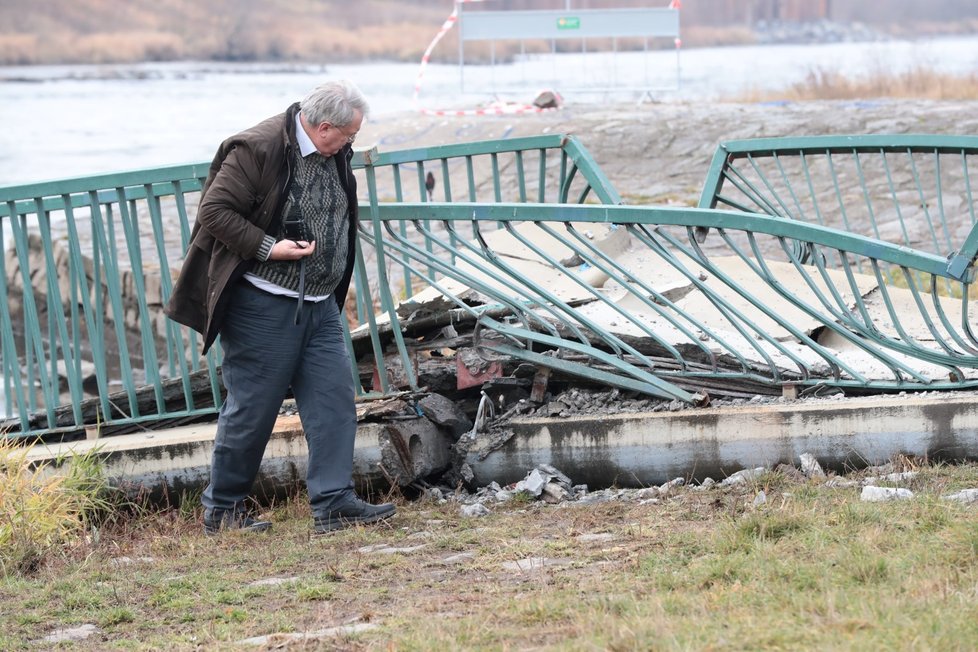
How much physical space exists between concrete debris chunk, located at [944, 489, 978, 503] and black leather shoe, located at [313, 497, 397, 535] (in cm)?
202

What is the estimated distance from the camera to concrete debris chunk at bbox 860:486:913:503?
13.6 ft

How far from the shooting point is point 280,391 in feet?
15.2

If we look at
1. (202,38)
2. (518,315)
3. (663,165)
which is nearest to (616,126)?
(663,165)

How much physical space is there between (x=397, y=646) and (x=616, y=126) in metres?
12.1

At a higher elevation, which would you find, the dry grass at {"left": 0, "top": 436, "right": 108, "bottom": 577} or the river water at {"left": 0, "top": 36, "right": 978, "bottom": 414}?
the river water at {"left": 0, "top": 36, "right": 978, "bottom": 414}

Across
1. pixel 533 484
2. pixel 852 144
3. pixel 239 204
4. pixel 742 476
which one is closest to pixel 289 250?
pixel 239 204

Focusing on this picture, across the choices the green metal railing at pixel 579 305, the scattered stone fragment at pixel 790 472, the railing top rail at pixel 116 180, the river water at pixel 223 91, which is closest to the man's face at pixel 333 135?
the green metal railing at pixel 579 305

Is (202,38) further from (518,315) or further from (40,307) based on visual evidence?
(518,315)

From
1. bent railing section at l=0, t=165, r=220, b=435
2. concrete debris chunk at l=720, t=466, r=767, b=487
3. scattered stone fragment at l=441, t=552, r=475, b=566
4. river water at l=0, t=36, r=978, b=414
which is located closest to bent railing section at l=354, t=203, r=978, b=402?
concrete debris chunk at l=720, t=466, r=767, b=487

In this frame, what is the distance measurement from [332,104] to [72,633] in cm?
190

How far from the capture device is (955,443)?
4.71 m

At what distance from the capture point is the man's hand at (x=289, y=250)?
4.39 m

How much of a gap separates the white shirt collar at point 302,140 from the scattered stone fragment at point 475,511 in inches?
58.2

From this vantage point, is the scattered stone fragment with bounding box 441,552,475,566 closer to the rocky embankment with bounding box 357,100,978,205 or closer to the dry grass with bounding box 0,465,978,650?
the dry grass with bounding box 0,465,978,650
